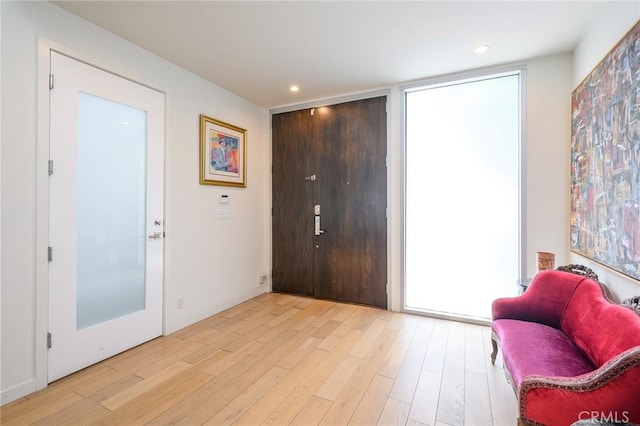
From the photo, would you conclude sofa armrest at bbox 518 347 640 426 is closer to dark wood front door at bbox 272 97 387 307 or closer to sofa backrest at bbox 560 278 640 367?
sofa backrest at bbox 560 278 640 367

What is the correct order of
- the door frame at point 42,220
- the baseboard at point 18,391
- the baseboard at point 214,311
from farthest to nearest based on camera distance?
1. the baseboard at point 214,311
2. the door frame at point 42,220
3. the baseboard at point 18,391

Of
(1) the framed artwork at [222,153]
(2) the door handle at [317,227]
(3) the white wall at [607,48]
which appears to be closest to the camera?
(3) the white wall at [607,48]

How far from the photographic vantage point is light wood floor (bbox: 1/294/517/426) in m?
1.72

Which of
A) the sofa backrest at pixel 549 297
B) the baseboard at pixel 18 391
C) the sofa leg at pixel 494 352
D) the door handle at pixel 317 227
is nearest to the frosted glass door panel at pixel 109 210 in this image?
the baseboard at pixel 18 391

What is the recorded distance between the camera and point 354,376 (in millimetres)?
2115

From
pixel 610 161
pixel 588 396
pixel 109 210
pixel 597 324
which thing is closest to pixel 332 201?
pixel 109 210

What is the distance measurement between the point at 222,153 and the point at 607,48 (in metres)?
3.50

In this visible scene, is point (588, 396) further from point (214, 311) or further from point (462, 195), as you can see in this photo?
point (214, 311)

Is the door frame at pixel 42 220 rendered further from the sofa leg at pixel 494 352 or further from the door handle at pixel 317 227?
the sofa leg at pixel 494 352

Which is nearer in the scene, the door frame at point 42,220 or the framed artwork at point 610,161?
the framed artwork at point 610,161

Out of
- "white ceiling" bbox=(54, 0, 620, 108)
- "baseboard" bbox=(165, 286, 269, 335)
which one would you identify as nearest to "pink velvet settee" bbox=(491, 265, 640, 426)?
"white ceiling" bbox=(54, 0, 620, 108)

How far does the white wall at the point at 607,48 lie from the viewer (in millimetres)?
1671

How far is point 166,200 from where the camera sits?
2.82 m

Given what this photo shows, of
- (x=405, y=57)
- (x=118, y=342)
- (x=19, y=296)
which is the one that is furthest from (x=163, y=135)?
(x=405, y=57)
